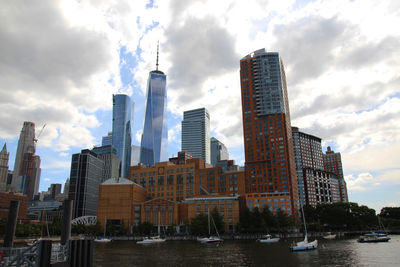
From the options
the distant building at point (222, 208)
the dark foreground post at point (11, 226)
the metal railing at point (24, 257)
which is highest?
the distant building at point (222, 208)

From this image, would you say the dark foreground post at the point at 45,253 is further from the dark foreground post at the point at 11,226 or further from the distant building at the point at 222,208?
the distant building at the point at 222,208

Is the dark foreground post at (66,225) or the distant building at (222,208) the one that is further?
the distant building at (222,208)

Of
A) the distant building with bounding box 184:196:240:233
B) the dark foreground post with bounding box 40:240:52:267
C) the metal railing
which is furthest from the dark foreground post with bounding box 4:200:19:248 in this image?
the distant building with bounding box 184:196:240:233

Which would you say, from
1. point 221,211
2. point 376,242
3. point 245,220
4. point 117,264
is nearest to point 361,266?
point 117,264

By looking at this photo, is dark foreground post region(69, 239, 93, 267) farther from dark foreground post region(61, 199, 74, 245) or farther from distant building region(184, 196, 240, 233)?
distant building region(184, 196, 240, 233)

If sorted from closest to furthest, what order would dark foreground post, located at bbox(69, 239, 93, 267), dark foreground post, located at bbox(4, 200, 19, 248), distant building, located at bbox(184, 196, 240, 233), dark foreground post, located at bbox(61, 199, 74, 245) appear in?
dark foreground post, located at bbox(69, 239, 93, 267) < dark foreground post, located at bbox(61, 199, 74, 245) < dark foreground post, located at bbox(4, 200, 19, 248) < distant building, located at bbox(184, 196, 240, 233)

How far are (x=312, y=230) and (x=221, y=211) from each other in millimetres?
57181

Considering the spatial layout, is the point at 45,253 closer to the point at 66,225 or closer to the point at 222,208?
the point at 66,225

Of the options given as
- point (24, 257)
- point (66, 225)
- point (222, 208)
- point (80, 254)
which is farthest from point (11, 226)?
point (222, 208)

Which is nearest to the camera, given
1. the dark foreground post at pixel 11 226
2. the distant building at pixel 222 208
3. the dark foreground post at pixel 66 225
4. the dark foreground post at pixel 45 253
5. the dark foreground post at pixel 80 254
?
the dark foreground post at pixel 45 253

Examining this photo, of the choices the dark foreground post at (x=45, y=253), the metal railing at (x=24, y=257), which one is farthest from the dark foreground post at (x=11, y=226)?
the dark foreground post at (x=45, y=253)

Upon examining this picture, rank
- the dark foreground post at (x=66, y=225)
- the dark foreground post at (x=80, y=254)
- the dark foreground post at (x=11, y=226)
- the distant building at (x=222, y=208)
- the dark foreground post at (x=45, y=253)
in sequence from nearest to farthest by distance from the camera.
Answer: the dark foreground post at (x=45, y=253)
the dark foreground post at (x=80, y=254)
the dark foreground post at (x=66, y=225)
the dark foreground post at (x=11, y=226)
the distant building at (x=222, y=208)

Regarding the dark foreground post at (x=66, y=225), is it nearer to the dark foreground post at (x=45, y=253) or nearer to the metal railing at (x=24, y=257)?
the metal railing at (x=24, y=257)

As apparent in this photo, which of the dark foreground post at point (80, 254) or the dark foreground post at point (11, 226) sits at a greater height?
the dark foreground post at point (11, 226)
